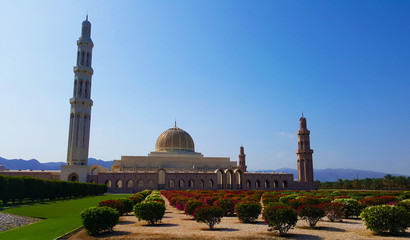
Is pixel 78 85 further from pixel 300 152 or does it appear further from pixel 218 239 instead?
pixel 218 239

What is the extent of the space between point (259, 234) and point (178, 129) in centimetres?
4823

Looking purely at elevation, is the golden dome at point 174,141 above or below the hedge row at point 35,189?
above

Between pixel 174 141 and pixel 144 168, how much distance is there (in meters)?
7.73

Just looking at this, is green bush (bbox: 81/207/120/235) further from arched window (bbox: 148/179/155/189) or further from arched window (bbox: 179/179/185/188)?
arched window (bbox: 179/179/185/188)

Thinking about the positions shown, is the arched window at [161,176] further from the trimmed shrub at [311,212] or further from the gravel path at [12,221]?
the trimmed shrub at [311,212]

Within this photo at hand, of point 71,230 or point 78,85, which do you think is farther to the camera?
point 78,85

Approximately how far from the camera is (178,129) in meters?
57.0

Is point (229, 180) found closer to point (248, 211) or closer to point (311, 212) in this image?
point (248, 211)

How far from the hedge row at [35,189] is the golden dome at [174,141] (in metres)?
22.1

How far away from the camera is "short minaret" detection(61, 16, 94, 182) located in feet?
134

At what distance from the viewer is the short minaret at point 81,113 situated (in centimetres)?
4084

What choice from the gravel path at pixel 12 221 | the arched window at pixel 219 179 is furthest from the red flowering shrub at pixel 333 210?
the arched window at pixel 219 179

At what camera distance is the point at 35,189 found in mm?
23453

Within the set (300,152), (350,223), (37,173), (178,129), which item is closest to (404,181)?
(300,152)
